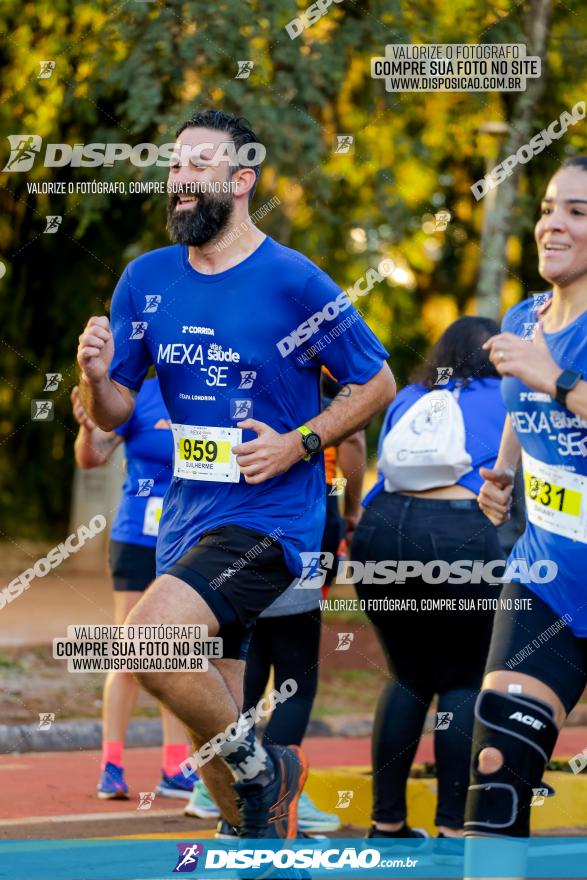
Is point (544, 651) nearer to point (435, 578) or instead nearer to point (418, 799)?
point (435, 578)

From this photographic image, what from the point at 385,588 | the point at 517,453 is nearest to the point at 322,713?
the point at 385,588

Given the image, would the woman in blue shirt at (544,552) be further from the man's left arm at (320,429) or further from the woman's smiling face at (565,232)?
Result: the man's left arm at (320,429)

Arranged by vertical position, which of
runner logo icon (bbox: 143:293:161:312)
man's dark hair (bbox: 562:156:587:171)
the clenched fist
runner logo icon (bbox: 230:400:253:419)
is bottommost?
runner logo icon (bbox: 230:400:253:419)

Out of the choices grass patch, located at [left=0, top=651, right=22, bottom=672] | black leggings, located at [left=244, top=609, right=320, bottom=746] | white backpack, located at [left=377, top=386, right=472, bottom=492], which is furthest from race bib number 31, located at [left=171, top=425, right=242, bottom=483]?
grass patch, located at [left=0, top=651, right=22, bottom=672]

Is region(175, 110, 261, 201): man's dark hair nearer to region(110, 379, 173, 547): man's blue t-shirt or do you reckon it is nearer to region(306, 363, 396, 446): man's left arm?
region(306, 363, 396, 446): man's left arm

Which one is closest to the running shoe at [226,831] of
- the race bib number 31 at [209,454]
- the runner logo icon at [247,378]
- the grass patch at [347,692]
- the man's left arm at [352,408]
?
the race bib number 31 at [209,454]

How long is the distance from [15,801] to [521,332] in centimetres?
351

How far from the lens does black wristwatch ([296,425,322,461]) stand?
4.83 m

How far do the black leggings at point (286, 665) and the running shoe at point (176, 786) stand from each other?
96cm

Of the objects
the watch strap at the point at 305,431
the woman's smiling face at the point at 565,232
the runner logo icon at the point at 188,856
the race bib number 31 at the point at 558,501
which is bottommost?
the runner logo icon at the point at 188,856

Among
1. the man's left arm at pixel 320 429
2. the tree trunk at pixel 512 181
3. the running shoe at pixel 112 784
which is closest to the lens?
the man's left arm at pixel 320 429

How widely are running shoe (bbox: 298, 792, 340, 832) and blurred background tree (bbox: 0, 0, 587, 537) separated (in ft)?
12.8

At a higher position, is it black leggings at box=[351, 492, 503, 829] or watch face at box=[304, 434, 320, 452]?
watch face at box=[304, 434, 320, 452]

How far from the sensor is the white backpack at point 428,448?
20.0ft
